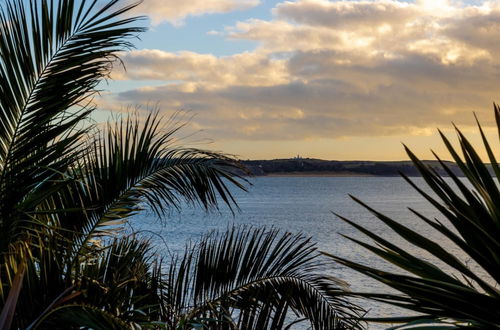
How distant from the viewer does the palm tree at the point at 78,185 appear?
3.60 m

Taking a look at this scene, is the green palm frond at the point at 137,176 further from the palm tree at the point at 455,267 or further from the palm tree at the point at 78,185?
the palm tree at the point at 455,267

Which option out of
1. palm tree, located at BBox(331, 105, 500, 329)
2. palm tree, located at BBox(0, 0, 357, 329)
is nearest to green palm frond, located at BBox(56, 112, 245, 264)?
palm tree, located at BBox(0, 0, 357, 329)

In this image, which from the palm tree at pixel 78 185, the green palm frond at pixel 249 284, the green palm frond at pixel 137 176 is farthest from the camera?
the green palm frond at pixel 137 176

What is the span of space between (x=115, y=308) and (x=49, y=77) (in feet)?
4.71

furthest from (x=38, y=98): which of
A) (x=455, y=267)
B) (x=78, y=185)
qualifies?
(x=455, y=267)

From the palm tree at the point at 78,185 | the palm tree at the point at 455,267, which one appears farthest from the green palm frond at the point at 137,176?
the palm tree at the point at 455,267

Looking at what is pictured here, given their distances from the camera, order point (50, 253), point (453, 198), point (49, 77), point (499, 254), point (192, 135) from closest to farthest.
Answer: point (499, 254)
point (453, 198)
point (50, 253)
point (49, 77)
point (192, 135)

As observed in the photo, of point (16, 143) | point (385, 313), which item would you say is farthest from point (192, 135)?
point (385, 313)

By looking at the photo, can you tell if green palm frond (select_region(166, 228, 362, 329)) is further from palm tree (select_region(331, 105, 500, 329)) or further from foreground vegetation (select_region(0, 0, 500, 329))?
palm tree (select_region(331, 105, 500, 329))

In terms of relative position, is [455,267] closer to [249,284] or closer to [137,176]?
[249,284]

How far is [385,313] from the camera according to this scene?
2116 cm

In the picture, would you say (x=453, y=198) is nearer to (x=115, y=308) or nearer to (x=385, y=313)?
(x=115, y=308)

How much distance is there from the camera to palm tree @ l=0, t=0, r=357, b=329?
3.60 meters

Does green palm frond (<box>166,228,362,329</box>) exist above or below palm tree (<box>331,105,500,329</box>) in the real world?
below
